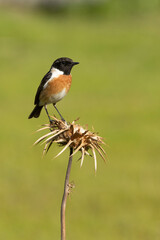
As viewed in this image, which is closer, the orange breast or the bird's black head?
the bird's black head

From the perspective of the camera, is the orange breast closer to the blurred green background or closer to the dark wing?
the dark wing

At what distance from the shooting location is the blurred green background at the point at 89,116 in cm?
1405

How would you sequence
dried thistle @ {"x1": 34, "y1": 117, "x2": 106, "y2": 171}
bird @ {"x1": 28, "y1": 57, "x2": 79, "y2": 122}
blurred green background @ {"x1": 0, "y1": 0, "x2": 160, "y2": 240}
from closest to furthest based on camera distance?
dried thistle @ {"x1": 34, "y1": 117, "x2": 106, "y2": 171}, bird @ {"x1": 28, "y1": 57, "x2": 79, "y2": 122}, blurred green background @ {"x1": 0, "y1": 0, "x2": 160, "y2": 240}

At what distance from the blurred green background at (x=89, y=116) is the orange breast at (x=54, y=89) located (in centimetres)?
882

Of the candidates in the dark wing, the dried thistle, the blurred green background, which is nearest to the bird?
the dark wing

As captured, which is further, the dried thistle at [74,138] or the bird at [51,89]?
the bird at [51,89]

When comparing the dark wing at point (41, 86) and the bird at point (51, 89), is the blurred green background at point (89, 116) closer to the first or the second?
the bird at point (51, 89)

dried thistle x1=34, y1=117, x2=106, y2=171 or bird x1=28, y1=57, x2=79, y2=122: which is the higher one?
bird x1=28, y1=57, x2=79, y2=122

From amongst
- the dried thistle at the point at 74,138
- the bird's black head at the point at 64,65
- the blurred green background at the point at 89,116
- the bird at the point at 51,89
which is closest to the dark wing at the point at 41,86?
the bird at the point at 51,89

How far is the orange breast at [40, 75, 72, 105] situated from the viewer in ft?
13.3

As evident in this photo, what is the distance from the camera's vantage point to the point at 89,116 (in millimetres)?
24688

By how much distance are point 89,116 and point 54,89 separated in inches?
808

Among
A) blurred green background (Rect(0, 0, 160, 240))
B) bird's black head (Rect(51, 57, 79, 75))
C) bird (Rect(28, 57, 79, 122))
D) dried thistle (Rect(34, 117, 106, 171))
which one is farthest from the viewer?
blurred green background (Rect(0, 0, 160, 240))

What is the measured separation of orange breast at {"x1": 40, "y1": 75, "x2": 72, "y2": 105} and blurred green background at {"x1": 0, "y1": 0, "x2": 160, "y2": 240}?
8.82m
